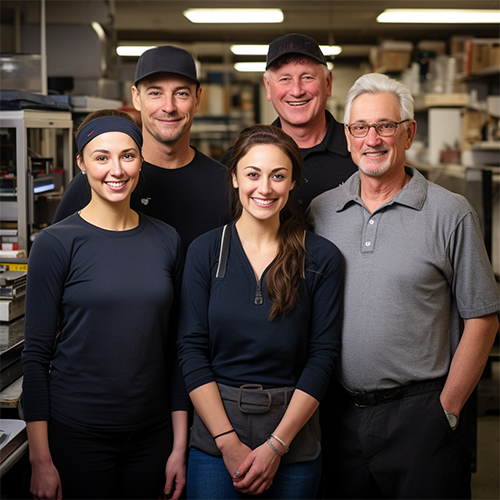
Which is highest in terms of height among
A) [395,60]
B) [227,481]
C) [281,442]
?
[395,60]

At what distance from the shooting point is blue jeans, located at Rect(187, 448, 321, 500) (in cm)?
166

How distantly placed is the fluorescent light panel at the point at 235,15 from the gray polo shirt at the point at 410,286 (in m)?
4.32

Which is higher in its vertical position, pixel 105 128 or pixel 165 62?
pixel 165 62

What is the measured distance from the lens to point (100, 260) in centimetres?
161

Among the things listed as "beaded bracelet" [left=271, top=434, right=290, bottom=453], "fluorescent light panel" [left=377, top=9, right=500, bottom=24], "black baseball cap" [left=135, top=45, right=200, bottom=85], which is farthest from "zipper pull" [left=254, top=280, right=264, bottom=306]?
"fluorescent light panel" [left=377, top=9, right=500, bottom=24]

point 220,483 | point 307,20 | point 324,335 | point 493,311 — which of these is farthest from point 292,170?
point 307,20

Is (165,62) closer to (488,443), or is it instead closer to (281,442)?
(281,442)

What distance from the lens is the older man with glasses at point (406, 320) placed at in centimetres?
173

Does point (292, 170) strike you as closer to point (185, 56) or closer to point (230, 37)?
point (185, 56)

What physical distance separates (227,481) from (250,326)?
0.45 m

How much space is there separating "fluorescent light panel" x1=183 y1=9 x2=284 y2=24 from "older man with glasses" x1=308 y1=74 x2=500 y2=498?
13.8 ft

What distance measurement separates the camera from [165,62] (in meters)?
2.05

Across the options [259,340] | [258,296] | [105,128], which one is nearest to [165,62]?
[105,128]

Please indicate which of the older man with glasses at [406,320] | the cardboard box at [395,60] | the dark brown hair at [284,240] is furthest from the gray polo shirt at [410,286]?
the cardboard box at [395,60]
